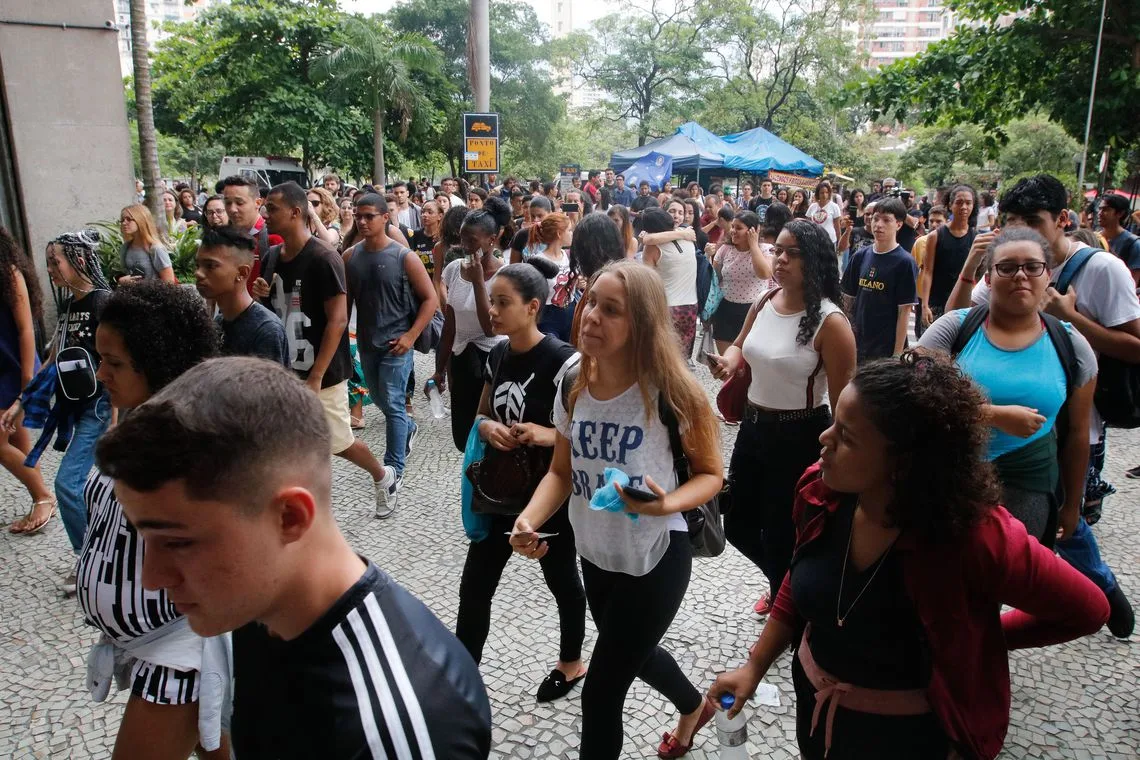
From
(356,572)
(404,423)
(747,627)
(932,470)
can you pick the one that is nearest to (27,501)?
(404,423)

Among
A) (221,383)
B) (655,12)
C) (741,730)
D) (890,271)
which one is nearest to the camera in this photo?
(221,383)

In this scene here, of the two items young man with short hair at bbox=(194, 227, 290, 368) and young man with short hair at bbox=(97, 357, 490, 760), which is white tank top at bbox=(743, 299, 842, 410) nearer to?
young man with short hair at bbox=(194, 227, 290, 368)

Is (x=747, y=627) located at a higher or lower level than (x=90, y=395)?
lower

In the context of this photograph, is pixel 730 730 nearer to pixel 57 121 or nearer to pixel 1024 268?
pixel 1024 268

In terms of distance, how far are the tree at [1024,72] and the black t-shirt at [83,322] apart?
10.4m

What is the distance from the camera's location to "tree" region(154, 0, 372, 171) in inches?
917

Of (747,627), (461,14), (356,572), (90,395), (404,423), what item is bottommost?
(747,627)

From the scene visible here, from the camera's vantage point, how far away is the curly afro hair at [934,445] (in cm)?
168

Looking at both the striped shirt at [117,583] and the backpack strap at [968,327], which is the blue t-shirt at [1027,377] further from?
the striped shirt at [117,583]

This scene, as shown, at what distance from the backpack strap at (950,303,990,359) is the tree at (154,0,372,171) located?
934 inches

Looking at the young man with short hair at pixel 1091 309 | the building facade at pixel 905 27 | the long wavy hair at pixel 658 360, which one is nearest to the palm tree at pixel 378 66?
the young man with short hair at pixel 1091 309

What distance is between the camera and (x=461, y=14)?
110 feet

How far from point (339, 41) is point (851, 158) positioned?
27.1 meters

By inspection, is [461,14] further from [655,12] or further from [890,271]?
[890,271]
